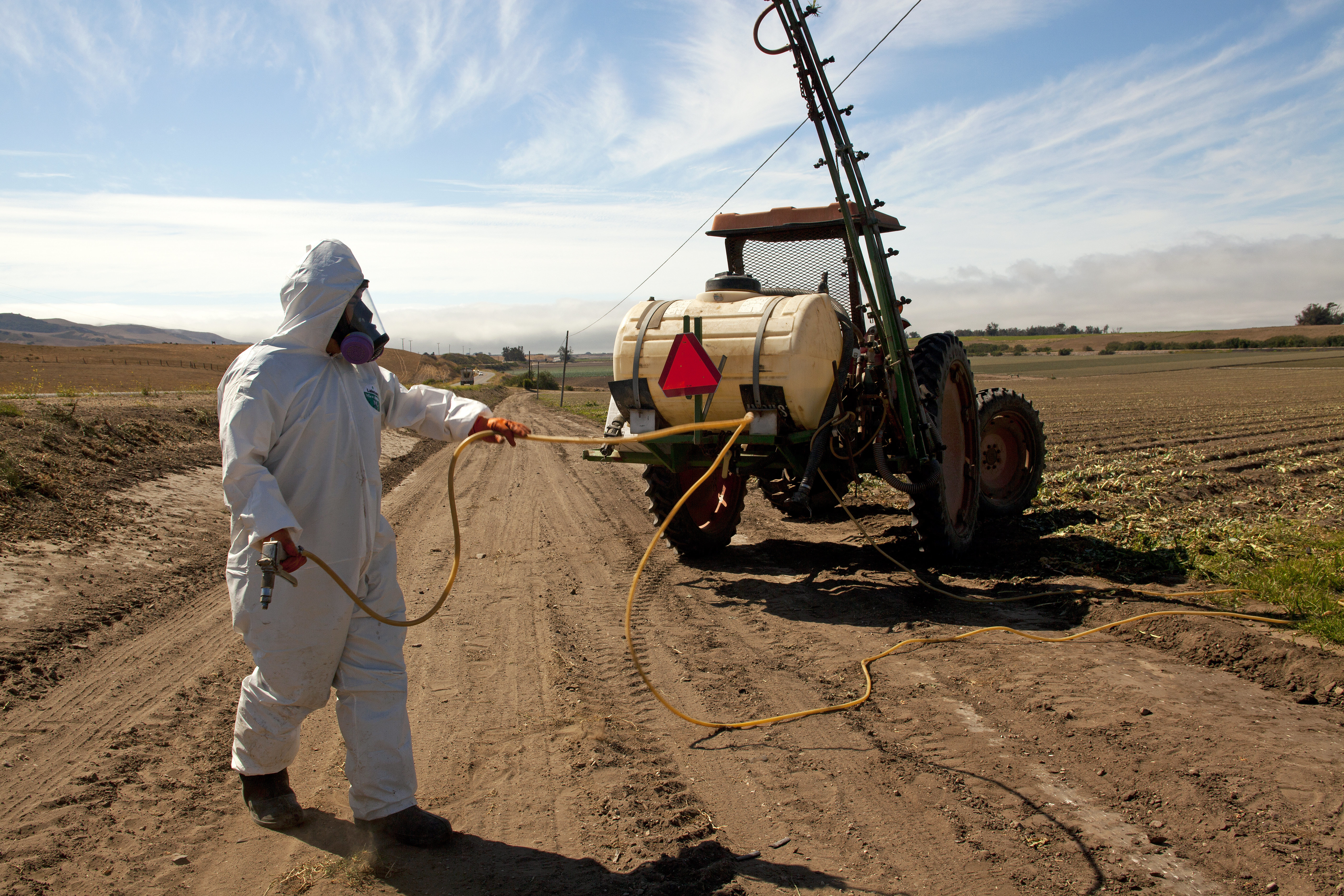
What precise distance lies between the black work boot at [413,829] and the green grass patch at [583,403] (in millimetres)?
17623

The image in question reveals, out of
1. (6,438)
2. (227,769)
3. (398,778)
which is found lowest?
(227,769)

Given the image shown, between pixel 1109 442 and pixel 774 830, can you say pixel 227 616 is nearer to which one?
pixel 774 830

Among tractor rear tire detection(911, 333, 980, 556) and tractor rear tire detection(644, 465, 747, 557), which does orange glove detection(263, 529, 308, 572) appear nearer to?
tractor rear tire detection(644, 465, 747, 557)

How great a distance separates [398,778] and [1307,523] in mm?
7723

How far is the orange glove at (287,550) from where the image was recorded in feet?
8.67

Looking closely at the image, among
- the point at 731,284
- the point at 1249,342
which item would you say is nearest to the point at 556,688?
the point at 731,284

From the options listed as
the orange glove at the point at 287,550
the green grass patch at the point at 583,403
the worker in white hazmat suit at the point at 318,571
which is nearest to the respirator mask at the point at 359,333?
the worker in white hazmat suit at the point at 318,571

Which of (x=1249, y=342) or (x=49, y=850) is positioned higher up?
(x=1249, y=342)

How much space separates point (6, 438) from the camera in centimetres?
891

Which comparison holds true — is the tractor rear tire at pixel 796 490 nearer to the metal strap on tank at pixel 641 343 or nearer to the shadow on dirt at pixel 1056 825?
the metal strap on tank at pixel 641 343

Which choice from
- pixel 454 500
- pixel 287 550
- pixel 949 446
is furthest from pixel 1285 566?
pixel 287 550

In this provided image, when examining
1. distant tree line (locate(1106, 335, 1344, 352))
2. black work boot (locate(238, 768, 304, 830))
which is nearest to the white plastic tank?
black work boot (locate(238, 768, 304, 830))

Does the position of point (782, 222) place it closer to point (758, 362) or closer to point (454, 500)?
point (758, 362)

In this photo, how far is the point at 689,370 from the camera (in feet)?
18.8
